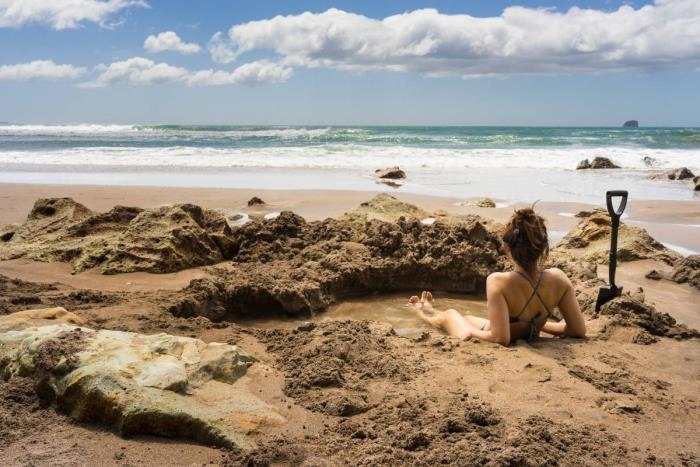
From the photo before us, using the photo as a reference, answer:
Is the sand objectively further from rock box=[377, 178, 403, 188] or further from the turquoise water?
the turquoise water

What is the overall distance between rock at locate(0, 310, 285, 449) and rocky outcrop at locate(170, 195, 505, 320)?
150 cm

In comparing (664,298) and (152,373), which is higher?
(152,373)

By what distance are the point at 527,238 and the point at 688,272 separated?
9.91 ft

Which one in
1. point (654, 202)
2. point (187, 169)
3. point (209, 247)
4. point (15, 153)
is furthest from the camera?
point (15, 153)

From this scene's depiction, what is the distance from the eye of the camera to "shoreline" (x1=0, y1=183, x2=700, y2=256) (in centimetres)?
895

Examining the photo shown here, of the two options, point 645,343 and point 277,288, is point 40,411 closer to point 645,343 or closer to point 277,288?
point 277,288

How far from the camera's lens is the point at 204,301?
477cm

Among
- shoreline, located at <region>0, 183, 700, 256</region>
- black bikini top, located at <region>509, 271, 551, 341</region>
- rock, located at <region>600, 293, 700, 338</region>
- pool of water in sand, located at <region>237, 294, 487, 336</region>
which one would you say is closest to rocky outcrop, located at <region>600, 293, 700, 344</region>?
rock, located at <region>600, 293, 700, 338</region>

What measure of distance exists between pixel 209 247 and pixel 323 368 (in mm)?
3158

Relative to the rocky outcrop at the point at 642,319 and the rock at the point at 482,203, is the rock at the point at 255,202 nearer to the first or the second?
the rock at the point at 482,203

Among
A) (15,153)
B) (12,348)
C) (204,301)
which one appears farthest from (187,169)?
(12,348)

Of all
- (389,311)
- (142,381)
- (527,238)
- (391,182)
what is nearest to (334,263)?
(389,311)

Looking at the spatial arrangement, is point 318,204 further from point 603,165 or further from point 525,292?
point 603,165

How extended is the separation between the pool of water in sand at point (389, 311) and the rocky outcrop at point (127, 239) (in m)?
1.47
